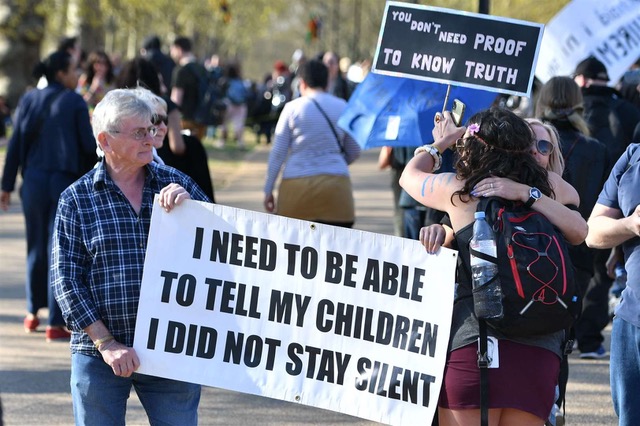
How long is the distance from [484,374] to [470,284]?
33 centimetres

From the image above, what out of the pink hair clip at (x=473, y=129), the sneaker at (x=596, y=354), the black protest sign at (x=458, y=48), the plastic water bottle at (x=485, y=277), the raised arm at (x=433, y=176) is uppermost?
the black protest sign at (x=458, y=48)

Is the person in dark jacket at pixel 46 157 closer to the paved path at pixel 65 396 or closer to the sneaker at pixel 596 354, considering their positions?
the paved path at pixel 65 396

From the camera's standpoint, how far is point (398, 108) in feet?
23.8

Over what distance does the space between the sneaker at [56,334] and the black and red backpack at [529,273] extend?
508cm

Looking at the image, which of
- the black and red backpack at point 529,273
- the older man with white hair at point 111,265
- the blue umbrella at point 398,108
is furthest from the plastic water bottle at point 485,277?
the blue umbrella at point 398,108

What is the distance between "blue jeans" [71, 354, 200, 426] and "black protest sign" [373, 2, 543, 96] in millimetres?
2108

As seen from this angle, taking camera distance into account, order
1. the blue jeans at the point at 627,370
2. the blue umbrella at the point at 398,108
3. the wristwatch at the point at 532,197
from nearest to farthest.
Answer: the wristwatch at the point at 532,197 → the blue jeans at the point at 627,370 → the blue umbrella at the point at 398,108

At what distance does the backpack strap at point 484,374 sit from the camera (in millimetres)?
3863

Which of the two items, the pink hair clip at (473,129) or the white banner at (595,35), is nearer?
the pink hair clip at (473,129)

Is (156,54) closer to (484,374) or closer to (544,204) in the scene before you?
(544,204)

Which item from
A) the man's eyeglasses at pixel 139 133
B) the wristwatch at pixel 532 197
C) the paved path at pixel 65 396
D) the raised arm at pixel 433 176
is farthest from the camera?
the paved path at pixel 65 396

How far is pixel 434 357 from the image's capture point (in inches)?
160

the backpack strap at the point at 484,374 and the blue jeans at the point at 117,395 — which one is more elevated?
the backpack strap at the point at 484,374

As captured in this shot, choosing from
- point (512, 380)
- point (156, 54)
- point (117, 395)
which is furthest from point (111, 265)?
point (156, 54)
